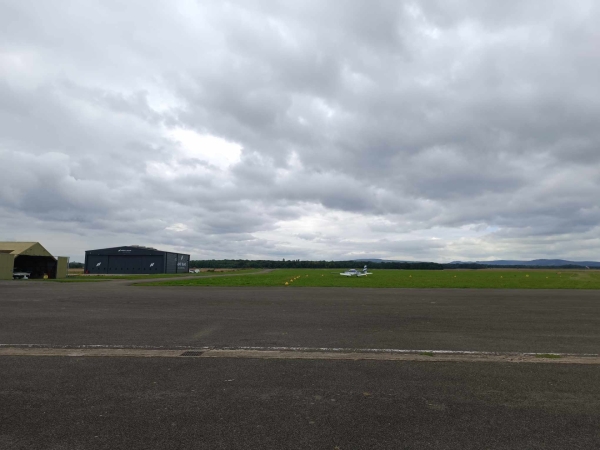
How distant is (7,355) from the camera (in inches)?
334

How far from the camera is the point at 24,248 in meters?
46.8

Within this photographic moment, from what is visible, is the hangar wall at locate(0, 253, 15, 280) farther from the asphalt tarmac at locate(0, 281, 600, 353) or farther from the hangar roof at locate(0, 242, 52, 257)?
the asphalt tarmac at locate(0, 281, 600, 353)

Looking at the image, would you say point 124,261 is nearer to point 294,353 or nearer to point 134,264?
point 134,264

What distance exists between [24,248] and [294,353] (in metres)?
48.7

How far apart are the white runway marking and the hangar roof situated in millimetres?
43208

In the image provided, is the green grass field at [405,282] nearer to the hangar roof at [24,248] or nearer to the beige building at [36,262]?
the hangar roof at [24,248]

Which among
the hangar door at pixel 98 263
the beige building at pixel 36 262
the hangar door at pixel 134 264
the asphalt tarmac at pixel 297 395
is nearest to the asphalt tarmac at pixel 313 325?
the asphalt tarmac at pixel 297 395

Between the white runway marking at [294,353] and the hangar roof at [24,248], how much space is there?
1701 inches

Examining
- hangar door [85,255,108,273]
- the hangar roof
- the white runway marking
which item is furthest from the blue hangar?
the white runway marking

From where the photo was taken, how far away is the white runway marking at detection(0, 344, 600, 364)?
8.30 meters

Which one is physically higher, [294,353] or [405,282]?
[405,282]

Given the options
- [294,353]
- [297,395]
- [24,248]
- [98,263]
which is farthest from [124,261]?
[297,395]

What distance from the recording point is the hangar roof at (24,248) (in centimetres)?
4562

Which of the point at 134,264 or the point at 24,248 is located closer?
the point at 24,248
